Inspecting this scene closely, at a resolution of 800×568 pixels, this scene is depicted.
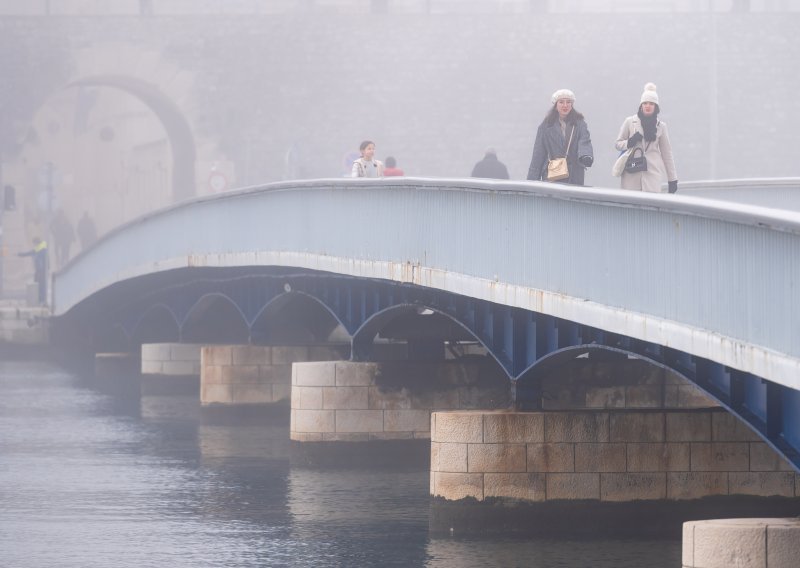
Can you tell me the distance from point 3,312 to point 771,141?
20.9 metres

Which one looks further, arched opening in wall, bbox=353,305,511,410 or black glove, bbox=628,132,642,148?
arched opening in wall, bbox=353,305,511,410

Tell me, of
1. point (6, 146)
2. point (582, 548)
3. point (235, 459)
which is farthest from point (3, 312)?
point (582, 548)

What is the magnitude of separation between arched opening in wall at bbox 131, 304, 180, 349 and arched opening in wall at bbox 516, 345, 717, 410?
17.1 meters

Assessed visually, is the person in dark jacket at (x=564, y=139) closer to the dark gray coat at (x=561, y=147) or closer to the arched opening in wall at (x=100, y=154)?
the dark gray coat at (x=561, y=147)

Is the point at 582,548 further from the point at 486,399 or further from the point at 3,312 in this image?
the point at 3,312

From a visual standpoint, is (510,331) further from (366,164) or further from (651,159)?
(366,164)

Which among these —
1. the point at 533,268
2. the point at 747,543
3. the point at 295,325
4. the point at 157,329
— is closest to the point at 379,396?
the point at 295,325

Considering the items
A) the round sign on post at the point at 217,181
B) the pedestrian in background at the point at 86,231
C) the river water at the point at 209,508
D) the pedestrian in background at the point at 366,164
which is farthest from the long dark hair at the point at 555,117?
the pedestrian in background at the point at 86,231

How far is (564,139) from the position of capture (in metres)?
16.3

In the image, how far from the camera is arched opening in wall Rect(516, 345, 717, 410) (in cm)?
1939

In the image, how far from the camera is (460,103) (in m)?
51.8

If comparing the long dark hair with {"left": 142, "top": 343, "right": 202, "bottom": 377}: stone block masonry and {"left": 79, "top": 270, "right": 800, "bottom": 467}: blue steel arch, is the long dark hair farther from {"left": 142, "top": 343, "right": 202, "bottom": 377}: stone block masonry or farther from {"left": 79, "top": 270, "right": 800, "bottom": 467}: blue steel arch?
{"left": 142, "top": 343, "right": 202, "bottom": 377}: stone block masonry

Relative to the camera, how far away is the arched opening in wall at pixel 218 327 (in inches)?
1284

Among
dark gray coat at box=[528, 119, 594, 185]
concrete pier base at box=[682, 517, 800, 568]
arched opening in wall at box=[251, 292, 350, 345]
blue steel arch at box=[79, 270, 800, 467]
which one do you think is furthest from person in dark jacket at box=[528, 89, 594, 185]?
arched opening in wall at box=[251, 292, 350, 345]
